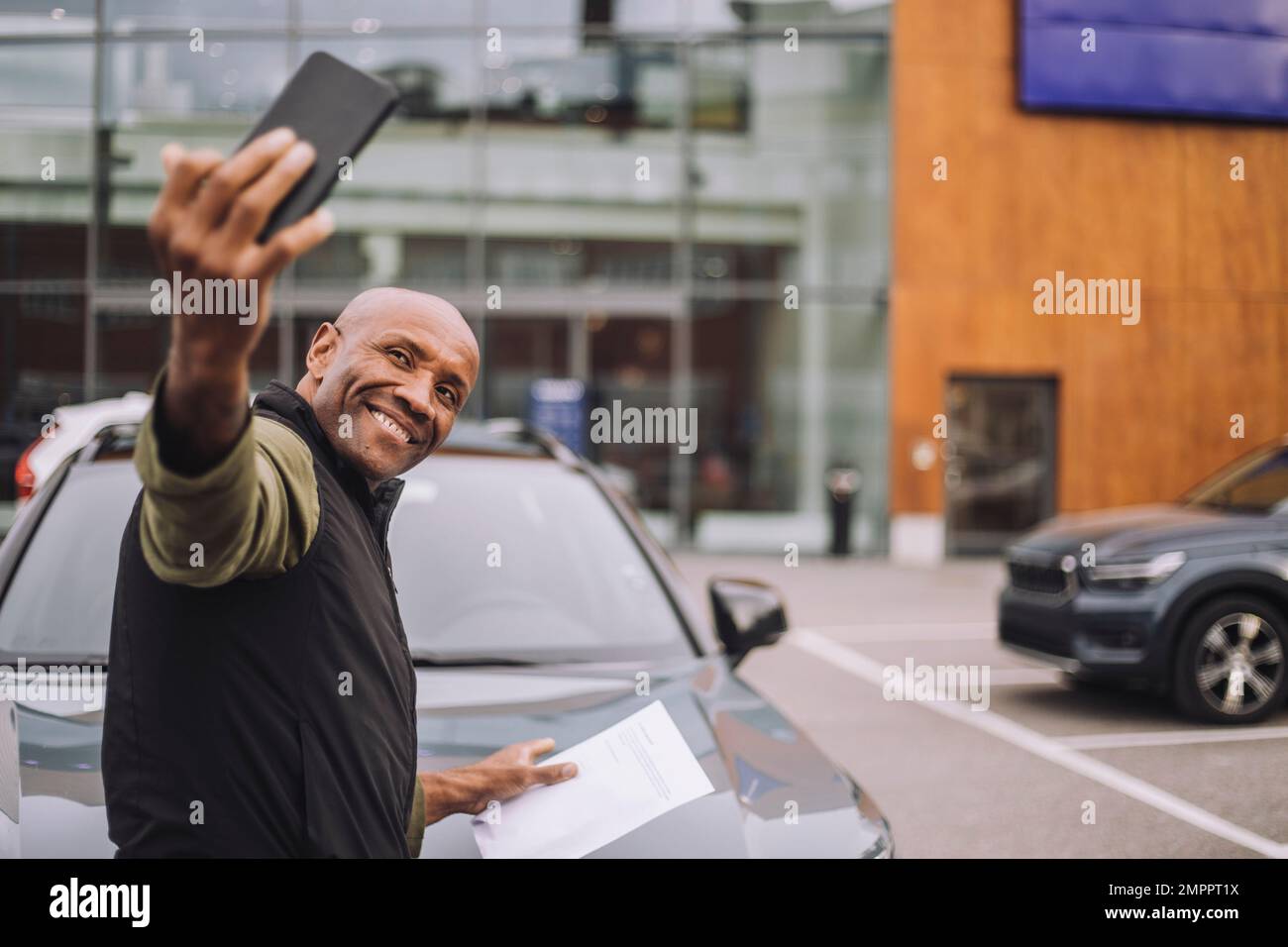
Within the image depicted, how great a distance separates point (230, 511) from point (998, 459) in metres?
17.4

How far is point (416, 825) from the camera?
1.71 metres

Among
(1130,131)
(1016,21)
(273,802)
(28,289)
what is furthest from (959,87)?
(273,802)

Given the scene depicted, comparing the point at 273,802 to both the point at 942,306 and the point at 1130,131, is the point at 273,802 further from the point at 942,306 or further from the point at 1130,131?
the point at 1130,131

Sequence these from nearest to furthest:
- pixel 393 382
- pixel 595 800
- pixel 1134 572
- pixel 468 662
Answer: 1. pixel 393 382
2. pixel 595 800
3. pixel 468 662
4. pixel 1134 572

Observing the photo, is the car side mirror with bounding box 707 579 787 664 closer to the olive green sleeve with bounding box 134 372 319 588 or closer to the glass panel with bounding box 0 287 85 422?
the olive green sleeve with bounding box 134 372 319 588

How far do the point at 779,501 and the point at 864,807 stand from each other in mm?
15372

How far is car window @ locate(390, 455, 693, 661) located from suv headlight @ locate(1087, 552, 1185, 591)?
4.38 m

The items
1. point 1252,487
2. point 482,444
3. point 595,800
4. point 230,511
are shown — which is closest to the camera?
point 230,511

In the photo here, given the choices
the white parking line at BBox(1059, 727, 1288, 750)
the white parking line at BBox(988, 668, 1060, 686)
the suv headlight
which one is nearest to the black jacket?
the white parking line at BBox(1059, 727, 1288, 750)

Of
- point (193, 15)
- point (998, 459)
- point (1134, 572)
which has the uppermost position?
point (193, 15)

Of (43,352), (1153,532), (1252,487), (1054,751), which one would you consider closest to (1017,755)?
(1054,751)

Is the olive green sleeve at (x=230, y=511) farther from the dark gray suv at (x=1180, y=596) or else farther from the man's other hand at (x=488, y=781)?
the dark gray suv at (x=1180, y=596)

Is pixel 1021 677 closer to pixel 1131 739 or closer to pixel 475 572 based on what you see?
pixel 1131 739
